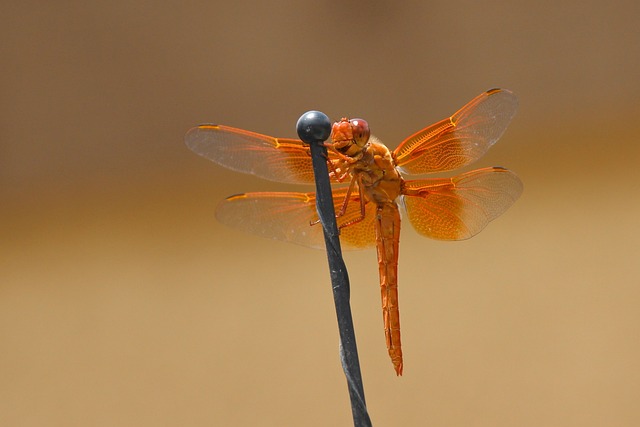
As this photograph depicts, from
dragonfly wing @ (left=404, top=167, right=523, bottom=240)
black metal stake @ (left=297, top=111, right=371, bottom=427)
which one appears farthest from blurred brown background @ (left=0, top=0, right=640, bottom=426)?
black metal stake @ (left=297, top=111, right=371, bottom=427)

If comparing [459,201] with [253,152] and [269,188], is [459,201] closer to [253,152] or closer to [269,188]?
[253,152]

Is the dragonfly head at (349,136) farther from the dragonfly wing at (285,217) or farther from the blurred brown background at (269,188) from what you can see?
the blurred brown background at (269,188)

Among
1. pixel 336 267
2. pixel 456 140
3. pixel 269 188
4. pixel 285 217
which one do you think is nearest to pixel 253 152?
pixel 285 217

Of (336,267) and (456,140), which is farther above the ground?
(456,140)

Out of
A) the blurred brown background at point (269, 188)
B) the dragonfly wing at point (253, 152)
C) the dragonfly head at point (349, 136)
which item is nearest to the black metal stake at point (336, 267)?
the dragonfly head at point (349, 136)

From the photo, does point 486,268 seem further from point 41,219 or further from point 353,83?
point 41,219

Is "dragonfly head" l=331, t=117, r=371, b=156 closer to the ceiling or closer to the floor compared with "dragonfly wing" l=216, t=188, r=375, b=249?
closer to the ceiling

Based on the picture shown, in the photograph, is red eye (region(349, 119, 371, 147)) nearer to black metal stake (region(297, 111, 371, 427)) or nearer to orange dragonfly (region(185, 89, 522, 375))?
orange dragonfly (region(185, 89, 522, 375))
